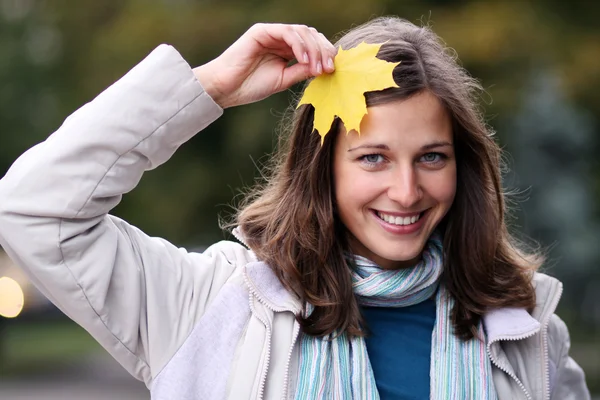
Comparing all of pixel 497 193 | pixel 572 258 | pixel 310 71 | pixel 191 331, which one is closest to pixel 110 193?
pixel 191 331

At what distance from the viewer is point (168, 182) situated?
34.6 ft

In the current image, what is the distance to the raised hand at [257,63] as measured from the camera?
275cm

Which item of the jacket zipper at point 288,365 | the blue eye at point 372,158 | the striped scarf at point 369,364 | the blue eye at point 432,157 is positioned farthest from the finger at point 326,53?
the jacket zipper at point 288,365

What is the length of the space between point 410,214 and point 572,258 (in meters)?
12.9

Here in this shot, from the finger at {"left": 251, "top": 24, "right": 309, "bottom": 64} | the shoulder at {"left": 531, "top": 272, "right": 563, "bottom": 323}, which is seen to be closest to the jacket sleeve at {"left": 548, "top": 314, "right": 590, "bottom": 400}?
the shoulder at {"left": 531, "top": 272, "right": 563, "bottom": 323}

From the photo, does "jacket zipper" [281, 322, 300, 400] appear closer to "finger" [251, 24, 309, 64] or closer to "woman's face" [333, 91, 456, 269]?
"woman's face" [333, 91, 456, 269]

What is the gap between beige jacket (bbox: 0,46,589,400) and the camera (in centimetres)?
254

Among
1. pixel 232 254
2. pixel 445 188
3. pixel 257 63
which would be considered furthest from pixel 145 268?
pixel 445 188

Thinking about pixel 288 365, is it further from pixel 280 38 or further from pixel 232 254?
pixel 280 38

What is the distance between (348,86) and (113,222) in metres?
0.74

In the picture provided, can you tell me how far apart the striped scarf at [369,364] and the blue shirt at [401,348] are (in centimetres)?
3

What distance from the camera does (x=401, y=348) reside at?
115 inches

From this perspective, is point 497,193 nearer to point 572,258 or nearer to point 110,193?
point 110,193

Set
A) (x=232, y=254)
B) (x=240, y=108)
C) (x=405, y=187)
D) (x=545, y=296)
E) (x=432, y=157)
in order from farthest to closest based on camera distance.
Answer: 1. (x=240, y=108)
2. (x=545, y=296)
3. (x=232, y=254)
4. (x=432, y=157)
5. (x=405, y=187)
